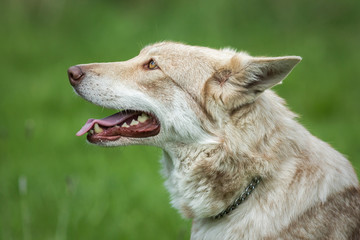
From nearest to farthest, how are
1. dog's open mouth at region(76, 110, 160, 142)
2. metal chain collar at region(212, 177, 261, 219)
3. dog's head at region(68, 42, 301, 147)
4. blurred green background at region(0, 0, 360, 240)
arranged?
metal chain collar at region(212, 177, 261, 219) < dog's head at region(68, 42, 301, 147) < dog's open mouth at region(76, 110, 160, 142) < blurred green background at region(0, 0, 360, 240)

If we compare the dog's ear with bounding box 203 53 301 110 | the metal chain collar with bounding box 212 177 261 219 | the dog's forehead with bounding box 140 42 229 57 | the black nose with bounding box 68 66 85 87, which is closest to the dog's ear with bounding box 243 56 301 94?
the dog's ear with bounding box 203 53 301 110

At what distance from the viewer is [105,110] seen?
869 cm

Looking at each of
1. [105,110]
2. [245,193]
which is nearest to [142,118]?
[245,193]

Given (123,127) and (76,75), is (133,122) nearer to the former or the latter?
(123,127)

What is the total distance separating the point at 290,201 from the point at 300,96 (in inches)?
233

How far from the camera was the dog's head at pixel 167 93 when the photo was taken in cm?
362

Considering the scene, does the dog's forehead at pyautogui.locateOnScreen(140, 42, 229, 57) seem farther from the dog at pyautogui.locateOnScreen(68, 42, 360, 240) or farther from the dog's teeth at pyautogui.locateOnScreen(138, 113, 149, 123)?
the dog's teeth at pyautogui.locateOnScreen(138, 113, 149, 123)

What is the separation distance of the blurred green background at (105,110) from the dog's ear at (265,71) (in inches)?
59.8

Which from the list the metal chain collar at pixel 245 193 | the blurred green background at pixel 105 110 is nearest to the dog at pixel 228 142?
the metal chain collar at pixel 245 193

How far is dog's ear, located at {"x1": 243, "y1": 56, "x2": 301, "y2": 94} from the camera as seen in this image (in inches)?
131

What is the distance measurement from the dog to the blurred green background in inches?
29.0

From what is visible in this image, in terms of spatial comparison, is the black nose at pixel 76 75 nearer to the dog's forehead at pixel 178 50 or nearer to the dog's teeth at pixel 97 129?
the dog's teeth at pixel 97 129

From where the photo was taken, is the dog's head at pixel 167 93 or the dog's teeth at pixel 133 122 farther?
the dog's teeth at pixel 133 122

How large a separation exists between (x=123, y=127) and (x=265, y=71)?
3.73 feet
